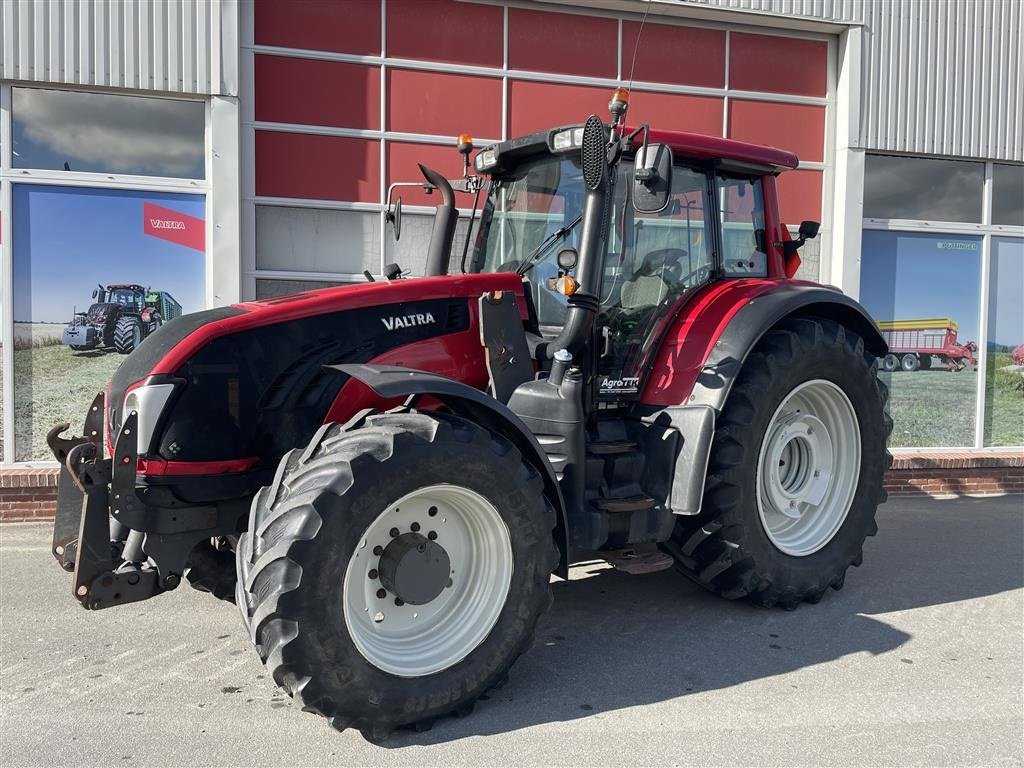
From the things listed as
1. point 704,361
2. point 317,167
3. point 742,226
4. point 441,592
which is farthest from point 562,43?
point 441,592

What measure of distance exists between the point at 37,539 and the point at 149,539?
11.3ft

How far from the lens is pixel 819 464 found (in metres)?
4.91

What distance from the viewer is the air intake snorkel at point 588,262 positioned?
3.86 meters

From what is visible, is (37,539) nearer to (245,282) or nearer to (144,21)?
(245,282)

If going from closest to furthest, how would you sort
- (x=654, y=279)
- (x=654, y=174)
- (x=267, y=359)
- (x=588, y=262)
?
(x=267, y=359), (x=654, y=174), (x=588, y=262), (x=654, y=279)

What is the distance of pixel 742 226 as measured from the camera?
4.84m

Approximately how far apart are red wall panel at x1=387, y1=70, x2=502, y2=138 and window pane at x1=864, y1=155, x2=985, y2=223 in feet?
12.0

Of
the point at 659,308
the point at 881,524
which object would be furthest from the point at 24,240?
the point at 881,524

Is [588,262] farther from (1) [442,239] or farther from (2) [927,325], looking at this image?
(2) [927,325]

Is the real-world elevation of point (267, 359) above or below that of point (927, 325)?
below

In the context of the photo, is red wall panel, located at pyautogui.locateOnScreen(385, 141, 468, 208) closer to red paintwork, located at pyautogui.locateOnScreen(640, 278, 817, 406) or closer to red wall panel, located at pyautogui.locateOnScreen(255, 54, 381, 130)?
red wall panel, located at pyautogui.locateOnScreen(255, 54, 381, 130)

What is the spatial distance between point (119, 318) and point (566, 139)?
4.38 meters

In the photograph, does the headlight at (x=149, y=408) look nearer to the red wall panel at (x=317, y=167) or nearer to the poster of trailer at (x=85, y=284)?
the poster of trailer at (x=85, y=284)

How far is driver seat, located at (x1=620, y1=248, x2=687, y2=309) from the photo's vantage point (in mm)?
4321
